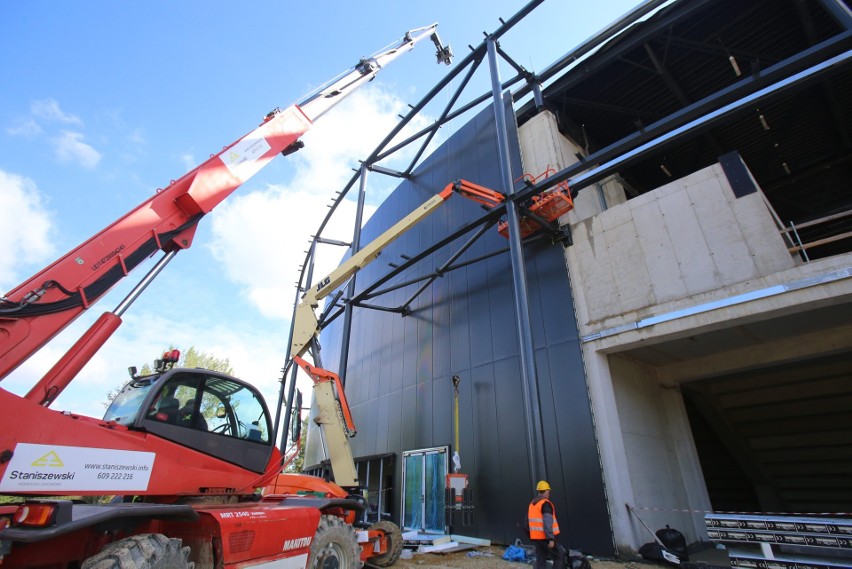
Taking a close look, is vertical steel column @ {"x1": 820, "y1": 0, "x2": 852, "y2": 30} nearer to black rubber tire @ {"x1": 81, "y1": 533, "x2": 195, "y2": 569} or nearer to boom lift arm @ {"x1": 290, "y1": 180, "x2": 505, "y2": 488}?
boom lift arm @ {"x1": 290, "y1": 180, "x2": 505, "y2": 488}

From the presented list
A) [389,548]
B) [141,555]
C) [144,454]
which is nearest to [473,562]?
[389,548]

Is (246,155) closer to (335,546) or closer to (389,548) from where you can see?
(335,546)

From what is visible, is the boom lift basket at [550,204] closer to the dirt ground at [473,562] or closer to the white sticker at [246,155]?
the white sticker at [246,155]

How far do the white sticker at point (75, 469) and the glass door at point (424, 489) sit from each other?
9.34 meters

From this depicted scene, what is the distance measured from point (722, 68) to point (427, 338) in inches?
513

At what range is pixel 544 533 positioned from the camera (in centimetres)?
633

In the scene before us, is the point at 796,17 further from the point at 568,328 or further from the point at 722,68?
the point at 568,328

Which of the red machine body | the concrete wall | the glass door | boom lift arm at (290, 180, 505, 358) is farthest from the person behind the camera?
the glass door

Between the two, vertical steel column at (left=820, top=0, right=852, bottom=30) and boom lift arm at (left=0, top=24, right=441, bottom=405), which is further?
vertical steel column at (left=820, top=0, right=852, bottom=30)

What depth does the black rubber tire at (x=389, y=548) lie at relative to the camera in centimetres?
764

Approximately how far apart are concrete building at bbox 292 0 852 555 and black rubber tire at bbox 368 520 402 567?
2926 mm

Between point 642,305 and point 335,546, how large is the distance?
25.2ft

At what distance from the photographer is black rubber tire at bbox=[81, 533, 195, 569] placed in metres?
3.36

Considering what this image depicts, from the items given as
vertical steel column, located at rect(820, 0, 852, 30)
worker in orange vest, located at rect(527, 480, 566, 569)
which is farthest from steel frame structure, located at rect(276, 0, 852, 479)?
worker in orange vest, located at rect(527, 480, 566, 569)
